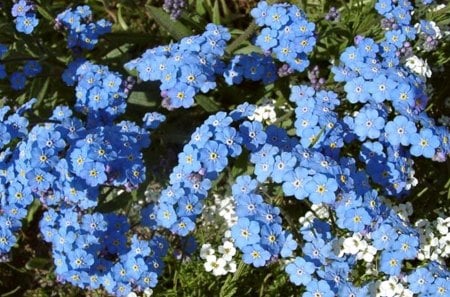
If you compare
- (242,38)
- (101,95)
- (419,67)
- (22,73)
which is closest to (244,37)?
(242,38)

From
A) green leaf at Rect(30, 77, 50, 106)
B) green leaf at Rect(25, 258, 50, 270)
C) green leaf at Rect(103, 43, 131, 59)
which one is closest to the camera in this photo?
green leaf at Rect(30, 77, 50, 106)

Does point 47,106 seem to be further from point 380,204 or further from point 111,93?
point 380,204

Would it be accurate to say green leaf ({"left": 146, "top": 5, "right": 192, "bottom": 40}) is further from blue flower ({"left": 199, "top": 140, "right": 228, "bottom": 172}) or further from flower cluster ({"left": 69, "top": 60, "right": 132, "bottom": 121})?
blue flower ({"left": 199, "top": 140, "right": 228, "bottom": 172})

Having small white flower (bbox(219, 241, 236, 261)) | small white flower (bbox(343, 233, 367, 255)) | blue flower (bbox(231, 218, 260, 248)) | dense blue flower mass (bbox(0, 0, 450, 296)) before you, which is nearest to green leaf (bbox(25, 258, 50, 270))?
dense blue flower mass (bbox(0, 0, 450, 296))

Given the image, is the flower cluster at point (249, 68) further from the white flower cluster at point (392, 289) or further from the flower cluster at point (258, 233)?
the white flower cluster at point (392, 289)

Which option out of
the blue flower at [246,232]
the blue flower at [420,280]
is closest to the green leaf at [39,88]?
the blue flower at [246,232]

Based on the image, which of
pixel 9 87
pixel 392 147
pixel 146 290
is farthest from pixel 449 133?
pixel 9 87
